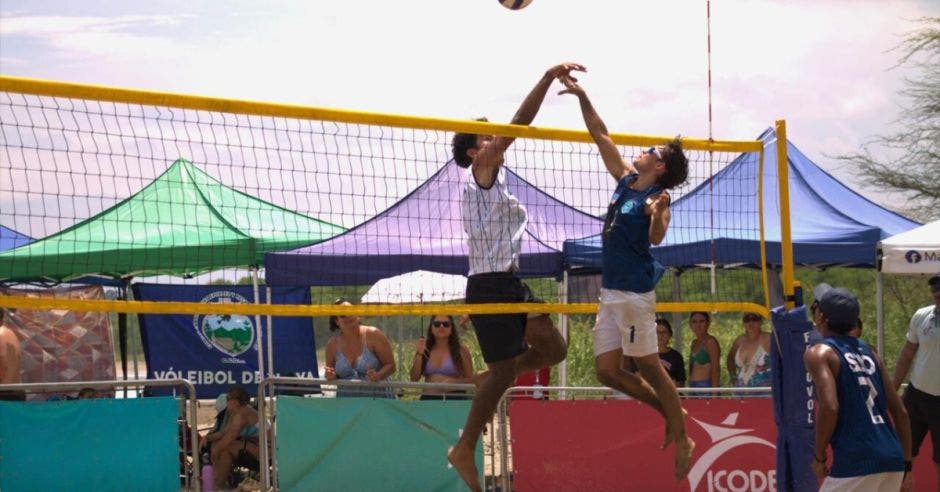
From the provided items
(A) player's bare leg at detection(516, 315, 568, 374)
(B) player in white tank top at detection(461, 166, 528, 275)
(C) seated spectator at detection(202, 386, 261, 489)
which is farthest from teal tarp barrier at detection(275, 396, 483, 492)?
(B) player in white tank top at detection(461, 166, 528, 275)

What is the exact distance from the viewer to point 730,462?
10672 millimetres

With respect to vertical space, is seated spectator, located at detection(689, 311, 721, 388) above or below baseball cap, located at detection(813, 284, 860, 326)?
below

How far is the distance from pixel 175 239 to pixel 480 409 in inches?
247

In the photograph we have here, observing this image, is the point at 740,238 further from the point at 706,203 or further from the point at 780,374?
the point at 780,374

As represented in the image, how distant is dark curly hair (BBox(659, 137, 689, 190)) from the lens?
24.7ft

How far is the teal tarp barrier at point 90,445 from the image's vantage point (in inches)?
396

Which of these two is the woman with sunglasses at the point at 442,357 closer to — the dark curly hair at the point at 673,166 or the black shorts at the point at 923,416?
the black shorts at the point at 923,416

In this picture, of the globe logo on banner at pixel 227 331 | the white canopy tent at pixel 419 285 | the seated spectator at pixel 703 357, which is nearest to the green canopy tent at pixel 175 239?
the white canopy tent at pixel 419 285

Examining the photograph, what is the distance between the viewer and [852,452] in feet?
23.4

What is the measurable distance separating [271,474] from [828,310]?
5.24m

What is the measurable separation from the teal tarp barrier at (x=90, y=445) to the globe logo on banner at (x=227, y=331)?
443cm

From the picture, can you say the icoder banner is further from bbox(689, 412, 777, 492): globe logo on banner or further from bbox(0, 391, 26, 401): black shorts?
bbox(0, 391, 26, 401): black shorts

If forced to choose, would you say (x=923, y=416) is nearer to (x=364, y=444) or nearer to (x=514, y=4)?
(x=364, y=444)

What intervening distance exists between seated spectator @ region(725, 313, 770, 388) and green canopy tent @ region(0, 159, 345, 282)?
13.2 feet
